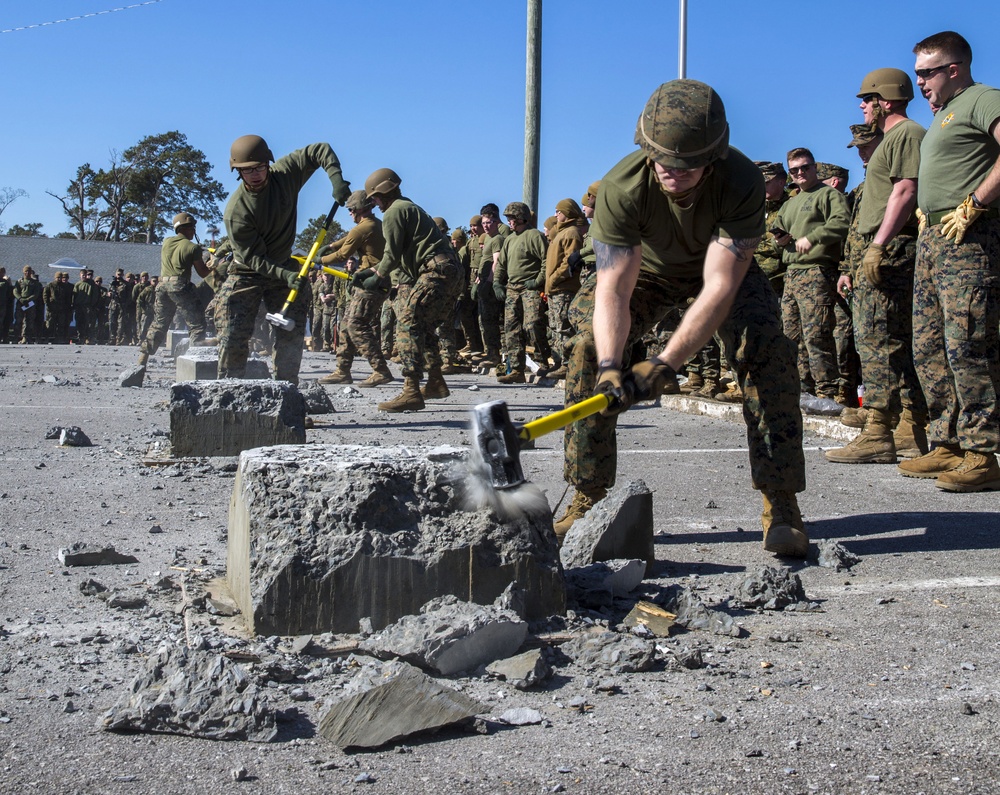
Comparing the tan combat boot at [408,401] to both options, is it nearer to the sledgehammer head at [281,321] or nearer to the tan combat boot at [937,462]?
the sledgehammer head at [281,321]

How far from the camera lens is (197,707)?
2594 millimetres

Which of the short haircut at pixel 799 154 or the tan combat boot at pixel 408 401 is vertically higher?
the short haircut at pixel 799 154

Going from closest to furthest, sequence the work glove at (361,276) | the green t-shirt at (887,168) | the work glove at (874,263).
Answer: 1. the green t-shirt at (887,168)
2. the work glove at (874,263)
3. the work glove at (361,276)

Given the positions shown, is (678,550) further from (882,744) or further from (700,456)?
(700,456)

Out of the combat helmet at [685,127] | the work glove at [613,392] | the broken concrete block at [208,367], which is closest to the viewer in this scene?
the work glove at [613,392]

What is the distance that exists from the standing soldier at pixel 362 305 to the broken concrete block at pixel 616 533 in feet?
25.7

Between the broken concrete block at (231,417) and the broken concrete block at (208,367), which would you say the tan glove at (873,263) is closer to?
the broken concrete block at (231,417)

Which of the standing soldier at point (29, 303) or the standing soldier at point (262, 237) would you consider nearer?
the standing soldier at point (262, 237)

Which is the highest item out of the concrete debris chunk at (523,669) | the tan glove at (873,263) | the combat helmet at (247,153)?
the combat helmet at (247,153)

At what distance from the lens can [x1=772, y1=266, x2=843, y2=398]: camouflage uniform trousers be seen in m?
8.65

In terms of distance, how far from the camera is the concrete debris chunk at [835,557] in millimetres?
4117

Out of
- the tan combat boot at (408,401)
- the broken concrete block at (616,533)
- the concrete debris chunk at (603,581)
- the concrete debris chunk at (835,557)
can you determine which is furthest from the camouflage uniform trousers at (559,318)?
the concrete debris chunk at (603,581)

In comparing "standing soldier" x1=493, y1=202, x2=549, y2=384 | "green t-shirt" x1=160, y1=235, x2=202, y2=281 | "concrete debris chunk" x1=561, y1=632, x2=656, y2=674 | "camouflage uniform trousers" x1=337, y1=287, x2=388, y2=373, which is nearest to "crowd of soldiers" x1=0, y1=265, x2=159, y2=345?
"green t-shirt" x1=160, y1=235, x2=202, y2=281

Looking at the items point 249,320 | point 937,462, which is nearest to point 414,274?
point 249,320
